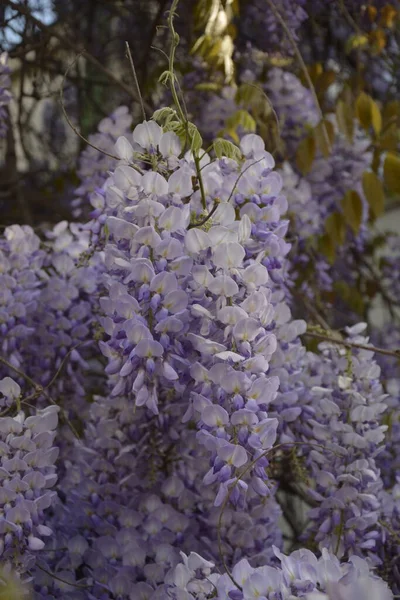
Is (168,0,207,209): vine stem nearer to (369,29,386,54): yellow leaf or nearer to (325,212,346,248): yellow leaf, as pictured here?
(325,212,346,248): yellow leaf

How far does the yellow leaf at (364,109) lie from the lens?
1808 millimetres

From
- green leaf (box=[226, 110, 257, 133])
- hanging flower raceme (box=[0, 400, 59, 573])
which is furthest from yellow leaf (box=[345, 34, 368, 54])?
hanging flower raceme (box=[0, 400, 59, 573])

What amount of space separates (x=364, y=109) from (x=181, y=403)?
0.96 meters

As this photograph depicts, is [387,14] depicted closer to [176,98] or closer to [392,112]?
[392,112]

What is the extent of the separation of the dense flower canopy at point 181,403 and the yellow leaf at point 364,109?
0.31 metres

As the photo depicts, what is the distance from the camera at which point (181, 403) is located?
1.15m

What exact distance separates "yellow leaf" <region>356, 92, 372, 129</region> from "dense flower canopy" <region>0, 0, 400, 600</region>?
31 centimetres

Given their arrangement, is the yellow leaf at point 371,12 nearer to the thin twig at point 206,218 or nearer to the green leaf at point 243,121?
the green leaf at point 243,121

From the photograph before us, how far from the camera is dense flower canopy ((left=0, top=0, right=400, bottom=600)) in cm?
92

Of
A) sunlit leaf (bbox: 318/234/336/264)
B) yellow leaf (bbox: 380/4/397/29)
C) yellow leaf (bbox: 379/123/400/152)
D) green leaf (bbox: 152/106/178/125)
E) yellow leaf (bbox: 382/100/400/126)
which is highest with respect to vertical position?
yellow leaf (bbox: 380/4/397/29)

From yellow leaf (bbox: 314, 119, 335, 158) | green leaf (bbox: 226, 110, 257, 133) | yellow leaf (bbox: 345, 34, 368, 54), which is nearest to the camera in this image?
green leaf (bbox: 226, 110, 257, 133)

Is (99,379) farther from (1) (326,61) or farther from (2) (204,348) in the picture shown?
(1) (326,61)

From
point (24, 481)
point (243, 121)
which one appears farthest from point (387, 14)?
point (24, 481)

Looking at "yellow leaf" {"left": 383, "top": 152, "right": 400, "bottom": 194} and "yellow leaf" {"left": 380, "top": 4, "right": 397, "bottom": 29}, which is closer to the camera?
"yellow leaf" {"left": 383, "top": 152, "right": 400, "bottom": 194}
